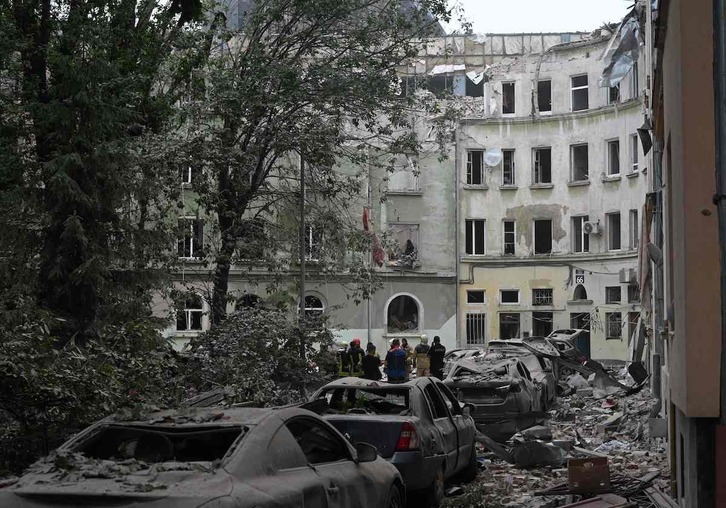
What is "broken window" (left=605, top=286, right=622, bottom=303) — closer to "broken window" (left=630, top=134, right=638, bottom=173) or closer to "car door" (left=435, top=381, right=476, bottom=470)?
"broken window" (left=630, top=134, right=638, bottom=173)

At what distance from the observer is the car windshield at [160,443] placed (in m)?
7.36

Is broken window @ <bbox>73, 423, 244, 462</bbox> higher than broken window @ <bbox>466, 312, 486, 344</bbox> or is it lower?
higher

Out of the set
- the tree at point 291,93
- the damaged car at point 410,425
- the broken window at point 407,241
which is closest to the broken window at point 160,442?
the damaged car at point 410,425

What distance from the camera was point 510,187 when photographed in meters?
49.3

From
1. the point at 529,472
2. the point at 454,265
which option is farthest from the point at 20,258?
the point at 454,265

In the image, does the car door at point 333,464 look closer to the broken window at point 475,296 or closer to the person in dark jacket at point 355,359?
the person in dark jacket at point 355,359

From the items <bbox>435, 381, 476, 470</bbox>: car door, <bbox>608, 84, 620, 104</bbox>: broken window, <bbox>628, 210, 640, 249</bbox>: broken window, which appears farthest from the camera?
<bbox>608, 84, 620, 104</bbox>: broken window

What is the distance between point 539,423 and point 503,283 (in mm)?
28364

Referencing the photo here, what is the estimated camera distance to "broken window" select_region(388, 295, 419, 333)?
155ft

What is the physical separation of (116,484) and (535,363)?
804 inches

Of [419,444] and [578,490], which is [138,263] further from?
[578,490]

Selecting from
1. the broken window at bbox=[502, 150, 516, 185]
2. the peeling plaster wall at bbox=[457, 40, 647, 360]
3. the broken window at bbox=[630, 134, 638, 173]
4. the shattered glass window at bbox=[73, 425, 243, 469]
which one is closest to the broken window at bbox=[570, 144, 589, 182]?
the peeling plaster wall at bbox=[457, 40, 647, 360]

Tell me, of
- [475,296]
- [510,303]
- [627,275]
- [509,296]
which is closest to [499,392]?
[627,275]

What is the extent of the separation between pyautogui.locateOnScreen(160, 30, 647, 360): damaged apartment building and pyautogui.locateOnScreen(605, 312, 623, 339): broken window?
7 centimetres
